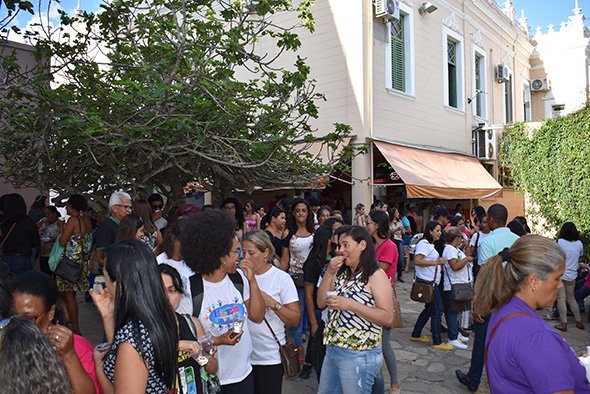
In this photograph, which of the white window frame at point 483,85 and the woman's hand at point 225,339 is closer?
the woman's hand at point 225,339

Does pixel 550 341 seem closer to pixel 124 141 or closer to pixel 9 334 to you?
pixel 9 334

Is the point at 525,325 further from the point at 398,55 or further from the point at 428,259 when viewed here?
the point at 398,55

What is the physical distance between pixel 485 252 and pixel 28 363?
14.2ft

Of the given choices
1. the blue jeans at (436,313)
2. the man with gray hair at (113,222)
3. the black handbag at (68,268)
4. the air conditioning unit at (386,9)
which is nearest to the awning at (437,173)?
the air conditioning unit at (386,9)

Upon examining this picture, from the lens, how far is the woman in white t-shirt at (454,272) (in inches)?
221

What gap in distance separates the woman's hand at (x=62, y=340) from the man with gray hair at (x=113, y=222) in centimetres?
265

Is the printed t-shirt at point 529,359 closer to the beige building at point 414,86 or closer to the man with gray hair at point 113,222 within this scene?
the man with gray hair at point 113,222

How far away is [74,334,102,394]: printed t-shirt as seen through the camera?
2050 mm

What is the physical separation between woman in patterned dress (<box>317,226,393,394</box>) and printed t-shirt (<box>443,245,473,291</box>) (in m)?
3.01

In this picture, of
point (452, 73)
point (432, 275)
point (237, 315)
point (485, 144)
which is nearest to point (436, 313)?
point (432, 275)

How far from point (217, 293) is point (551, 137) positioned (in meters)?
13.1

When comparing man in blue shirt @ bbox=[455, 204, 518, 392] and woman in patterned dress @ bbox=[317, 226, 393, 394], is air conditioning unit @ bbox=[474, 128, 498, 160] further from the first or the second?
woman in patterned dress @ bbox=[317, 226, 393, 394]

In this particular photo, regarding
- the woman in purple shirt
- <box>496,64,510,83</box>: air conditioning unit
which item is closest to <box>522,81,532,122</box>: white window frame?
<box>496,64,510,83</box>: air conditioning unit

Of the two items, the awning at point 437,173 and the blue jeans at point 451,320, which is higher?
the awning at point 437,173
